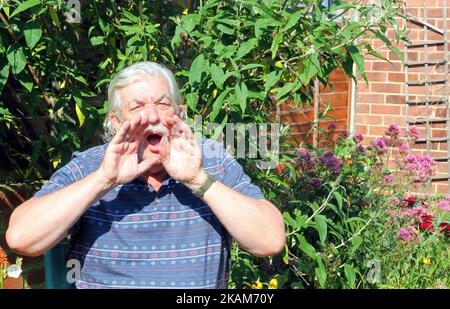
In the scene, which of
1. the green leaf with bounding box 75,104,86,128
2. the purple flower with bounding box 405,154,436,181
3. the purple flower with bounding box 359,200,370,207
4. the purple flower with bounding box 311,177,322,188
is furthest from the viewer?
the purple flower with bounding box 405,154,436,181

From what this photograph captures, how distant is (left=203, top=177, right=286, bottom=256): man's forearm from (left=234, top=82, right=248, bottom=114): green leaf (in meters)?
0.76

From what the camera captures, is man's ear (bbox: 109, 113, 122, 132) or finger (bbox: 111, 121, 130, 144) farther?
man's ear (bbox: 109, 113, 122, 132)

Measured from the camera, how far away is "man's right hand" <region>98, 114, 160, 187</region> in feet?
8.05

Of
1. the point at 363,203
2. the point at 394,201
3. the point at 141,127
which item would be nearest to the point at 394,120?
the point at 394,201

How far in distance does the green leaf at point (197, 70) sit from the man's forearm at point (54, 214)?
101 cm

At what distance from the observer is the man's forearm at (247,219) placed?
8.16 ft

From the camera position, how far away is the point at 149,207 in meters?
2.69

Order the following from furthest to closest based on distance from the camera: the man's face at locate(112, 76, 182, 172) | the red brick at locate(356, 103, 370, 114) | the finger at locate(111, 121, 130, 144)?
the red brick at locate(356, 103, 370, 114) → the man's face at locate(112, 76, 182, 172) → the finger at locate(111, 121, 130, 144)

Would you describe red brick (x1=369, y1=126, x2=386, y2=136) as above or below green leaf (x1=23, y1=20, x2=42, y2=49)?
below

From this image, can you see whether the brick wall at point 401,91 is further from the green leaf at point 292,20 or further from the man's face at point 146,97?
the man's face at point 146,97

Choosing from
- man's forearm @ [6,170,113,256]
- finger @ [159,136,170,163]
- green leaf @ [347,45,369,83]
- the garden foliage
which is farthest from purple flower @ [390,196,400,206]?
man's forearm @ [6,170,113,256]

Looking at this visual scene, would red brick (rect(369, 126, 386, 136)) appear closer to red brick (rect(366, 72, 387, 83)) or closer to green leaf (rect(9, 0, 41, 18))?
red brick (rect(366, 72, 387, 83))

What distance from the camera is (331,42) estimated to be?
358 centimetres

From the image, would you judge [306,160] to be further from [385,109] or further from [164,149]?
[385,109]
